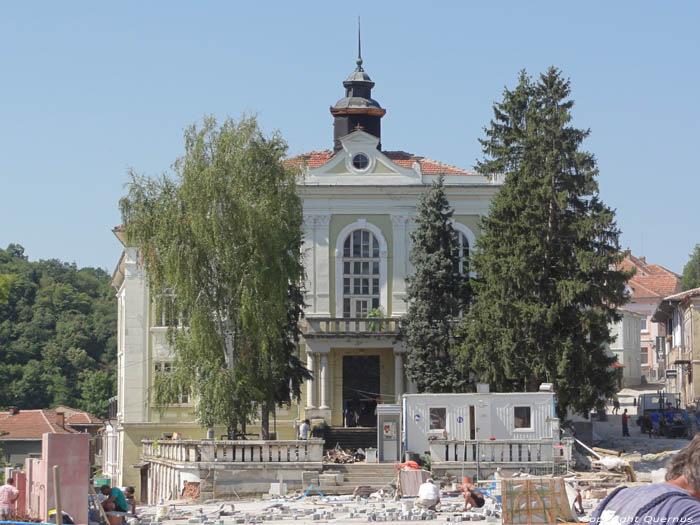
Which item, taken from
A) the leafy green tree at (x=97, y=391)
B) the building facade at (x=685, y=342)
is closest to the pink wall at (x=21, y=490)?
A: the building facade at (x=685, y=342)

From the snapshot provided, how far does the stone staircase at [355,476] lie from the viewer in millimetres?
34147

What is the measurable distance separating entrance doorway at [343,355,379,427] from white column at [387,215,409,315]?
7.50 feet

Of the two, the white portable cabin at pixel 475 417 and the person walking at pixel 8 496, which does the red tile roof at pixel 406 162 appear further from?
the person walking at pixel 8 496

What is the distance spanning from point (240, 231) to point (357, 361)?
12124 mm

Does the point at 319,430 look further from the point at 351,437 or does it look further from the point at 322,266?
the point at 322,266

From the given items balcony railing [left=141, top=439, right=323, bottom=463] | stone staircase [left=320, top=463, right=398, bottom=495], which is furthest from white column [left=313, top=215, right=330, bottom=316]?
balcony railing [left=141, top=439, right=323, bottom=463]

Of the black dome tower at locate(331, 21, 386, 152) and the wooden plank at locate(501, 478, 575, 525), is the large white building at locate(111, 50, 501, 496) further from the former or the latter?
the wooden plank at locate(501, 478, 575, 525)

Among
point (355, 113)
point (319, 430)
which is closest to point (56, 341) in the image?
point (355, 113)

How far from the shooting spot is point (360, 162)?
166ft

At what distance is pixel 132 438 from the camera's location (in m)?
49.2

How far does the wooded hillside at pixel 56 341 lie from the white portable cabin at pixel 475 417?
67.8 meters

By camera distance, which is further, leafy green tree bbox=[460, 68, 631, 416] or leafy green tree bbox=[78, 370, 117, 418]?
leafy green tree bbox=[78, 370, 117, 418]

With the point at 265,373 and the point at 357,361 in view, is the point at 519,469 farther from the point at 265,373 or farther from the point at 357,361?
the point at 357,361

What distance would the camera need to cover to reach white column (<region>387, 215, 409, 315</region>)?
4975 centimetres
